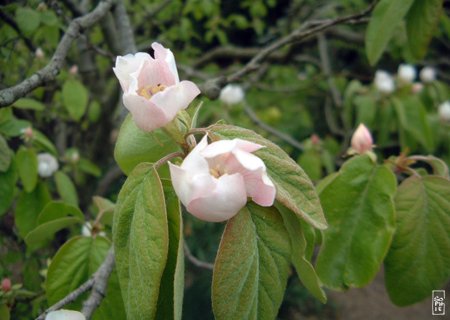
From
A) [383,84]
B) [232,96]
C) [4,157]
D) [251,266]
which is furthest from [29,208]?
[383,84]

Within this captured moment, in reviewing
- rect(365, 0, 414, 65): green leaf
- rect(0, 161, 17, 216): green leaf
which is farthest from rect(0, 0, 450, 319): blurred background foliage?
rect(365, 0, 414, 65): green leaf

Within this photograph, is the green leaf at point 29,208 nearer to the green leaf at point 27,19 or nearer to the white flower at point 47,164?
the white flower at point 47,164

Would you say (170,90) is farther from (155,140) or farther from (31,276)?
(31,276)

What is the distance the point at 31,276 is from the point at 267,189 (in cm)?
107

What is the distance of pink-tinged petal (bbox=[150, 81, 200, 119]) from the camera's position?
0.58 meters

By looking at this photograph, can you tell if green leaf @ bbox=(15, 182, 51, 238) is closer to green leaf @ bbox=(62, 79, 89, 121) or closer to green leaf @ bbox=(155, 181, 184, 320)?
green leaf @ bbox=(62, 79, 89, 121)

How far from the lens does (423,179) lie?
0.84 metres

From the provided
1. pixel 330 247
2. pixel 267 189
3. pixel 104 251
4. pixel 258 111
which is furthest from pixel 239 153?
pixel 258 111

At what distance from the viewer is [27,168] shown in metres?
1.24

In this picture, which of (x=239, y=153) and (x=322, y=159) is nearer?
(x=239, y=153)

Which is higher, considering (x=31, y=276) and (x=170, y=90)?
(x=170, y=90)

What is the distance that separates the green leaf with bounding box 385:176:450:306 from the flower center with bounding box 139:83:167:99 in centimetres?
51

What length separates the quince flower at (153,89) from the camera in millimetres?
582

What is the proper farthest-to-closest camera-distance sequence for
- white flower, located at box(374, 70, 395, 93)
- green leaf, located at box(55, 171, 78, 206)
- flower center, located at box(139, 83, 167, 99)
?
white flower, located at box(374, 70, 395, 93), green leaf, located at box(55, 171, 78, 206), flower center, located at box(139, 83, 167, 99)
